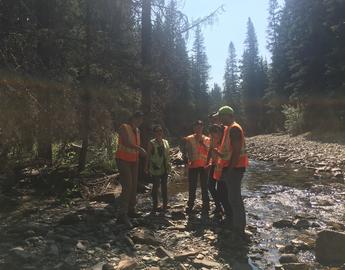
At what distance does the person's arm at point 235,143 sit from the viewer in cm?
769

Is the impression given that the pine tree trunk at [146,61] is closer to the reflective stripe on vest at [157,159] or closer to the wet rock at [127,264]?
the reflective stripe on vest at [157,159]

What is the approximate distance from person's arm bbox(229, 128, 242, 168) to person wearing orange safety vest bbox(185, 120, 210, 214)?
2060 mm

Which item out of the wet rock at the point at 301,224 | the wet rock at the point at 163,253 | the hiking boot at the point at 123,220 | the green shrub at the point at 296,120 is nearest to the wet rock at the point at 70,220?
the hiking boot at the point at 123,220

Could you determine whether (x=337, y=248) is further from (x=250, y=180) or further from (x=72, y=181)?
(x=250, y=180)

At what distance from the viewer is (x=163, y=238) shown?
7.81 m

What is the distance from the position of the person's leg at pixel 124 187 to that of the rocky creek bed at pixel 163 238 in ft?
0.90

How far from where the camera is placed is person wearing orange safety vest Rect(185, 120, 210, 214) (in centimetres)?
979

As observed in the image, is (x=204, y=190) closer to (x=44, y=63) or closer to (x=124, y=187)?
(x=124, y=187)

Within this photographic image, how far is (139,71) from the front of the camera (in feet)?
42.5

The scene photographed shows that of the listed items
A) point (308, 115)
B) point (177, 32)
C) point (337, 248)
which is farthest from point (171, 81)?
point (308, 115)

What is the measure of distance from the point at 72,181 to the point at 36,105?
306 cm

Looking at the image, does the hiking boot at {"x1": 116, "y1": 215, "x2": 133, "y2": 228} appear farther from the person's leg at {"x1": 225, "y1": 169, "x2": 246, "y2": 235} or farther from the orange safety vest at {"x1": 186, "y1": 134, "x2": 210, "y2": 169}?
the orange safety vest at {"x1": 186, "y1": 134, "x2": 210, "y2": 169}

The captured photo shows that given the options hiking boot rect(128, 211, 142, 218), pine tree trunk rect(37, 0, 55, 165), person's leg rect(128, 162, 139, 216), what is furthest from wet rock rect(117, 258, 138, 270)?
pine tree trunk rect(37, 0, 55, 165)

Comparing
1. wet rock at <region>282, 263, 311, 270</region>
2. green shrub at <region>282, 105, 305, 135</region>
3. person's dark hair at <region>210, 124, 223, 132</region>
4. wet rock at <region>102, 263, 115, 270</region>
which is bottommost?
wet rock at <region>282, 263, 311, 270</region>
